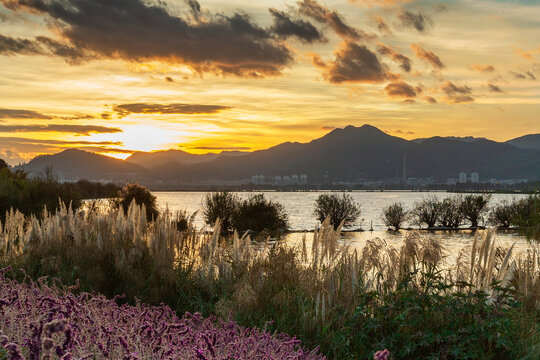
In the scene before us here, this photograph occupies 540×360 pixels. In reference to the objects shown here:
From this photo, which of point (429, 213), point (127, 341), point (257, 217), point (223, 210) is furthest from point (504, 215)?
point (127, 341)

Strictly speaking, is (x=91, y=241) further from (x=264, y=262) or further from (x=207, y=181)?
(x=207, y=181)

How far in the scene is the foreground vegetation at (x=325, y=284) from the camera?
19.8ft

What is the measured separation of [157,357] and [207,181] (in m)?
181

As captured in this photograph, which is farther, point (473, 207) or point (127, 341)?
point (473, 207)

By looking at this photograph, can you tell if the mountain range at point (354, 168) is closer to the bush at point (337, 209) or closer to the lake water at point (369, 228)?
the lake water at point (369, 228)

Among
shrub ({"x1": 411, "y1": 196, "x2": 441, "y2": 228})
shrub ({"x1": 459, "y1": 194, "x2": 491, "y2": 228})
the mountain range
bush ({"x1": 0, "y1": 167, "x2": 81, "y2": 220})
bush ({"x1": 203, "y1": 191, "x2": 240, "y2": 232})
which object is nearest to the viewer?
bush ({"x1": 0, "y1": 167, "x2": 81, "y2": 220})

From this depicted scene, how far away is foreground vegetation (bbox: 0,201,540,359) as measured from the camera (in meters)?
6.05

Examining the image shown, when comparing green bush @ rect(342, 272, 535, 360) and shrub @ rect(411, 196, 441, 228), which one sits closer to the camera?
green bush @ rect(342, 272, 535, 360)

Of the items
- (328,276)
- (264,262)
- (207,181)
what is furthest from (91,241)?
(207,181)

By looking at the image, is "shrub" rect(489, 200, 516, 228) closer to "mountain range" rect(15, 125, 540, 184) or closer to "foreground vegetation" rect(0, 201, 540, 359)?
"foreground vegetation" rect(0, 201, 540, 359)

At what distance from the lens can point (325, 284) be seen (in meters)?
6.99

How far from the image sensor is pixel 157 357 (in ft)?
11.5

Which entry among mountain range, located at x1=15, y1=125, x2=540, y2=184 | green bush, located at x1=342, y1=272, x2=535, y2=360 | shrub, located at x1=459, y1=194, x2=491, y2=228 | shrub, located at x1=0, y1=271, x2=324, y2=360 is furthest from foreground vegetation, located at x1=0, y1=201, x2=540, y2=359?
mountain range, located at x1=15, y1=125, x2=540, y2=184

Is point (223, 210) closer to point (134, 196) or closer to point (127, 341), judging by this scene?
point (134, 196)
